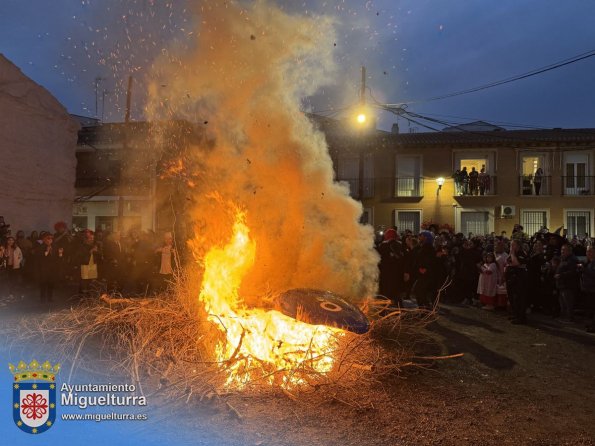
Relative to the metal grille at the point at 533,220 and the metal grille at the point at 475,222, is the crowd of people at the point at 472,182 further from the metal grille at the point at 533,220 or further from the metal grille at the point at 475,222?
the metal grille at the point at 533,220

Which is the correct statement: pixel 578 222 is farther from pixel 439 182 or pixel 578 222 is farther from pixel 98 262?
pixel 98 262

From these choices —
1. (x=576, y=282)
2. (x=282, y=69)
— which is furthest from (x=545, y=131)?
(x=282, y=69)

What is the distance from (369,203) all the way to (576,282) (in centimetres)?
1753

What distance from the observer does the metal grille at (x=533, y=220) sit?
2538cm

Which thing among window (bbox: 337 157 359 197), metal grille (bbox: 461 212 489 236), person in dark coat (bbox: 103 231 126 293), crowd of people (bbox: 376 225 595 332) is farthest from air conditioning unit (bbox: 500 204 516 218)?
A: person in dark coat (bbox: 103 231 126 293)

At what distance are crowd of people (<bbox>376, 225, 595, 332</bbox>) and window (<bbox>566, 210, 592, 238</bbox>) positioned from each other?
15844 mm

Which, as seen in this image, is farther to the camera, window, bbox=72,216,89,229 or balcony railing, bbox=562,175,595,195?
window, bbox=72,216,89,229

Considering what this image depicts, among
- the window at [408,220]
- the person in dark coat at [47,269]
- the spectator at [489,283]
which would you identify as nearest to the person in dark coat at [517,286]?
the spectator at [489,283]

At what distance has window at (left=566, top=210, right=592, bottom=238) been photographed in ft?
82.0

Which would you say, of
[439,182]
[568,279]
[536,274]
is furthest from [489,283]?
[439,182]

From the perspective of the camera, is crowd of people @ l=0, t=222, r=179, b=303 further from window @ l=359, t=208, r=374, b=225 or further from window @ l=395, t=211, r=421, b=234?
window @ l=395, t=211, r=421, b=234

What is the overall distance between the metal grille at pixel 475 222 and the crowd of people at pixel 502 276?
47.3 feet

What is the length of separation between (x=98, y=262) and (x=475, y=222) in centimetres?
2061

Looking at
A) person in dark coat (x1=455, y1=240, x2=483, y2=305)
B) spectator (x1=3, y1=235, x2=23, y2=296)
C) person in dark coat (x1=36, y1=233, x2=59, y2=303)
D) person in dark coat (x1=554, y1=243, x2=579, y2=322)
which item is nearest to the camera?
person in dark coat (x1=554, y1=243, x2=579, y2=322)
